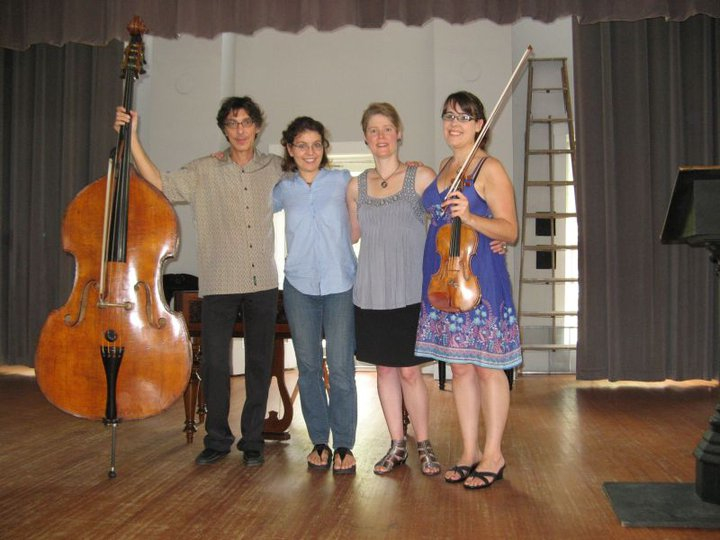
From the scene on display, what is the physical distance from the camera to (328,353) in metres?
2.73

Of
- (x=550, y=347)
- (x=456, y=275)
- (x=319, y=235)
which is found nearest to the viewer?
(x=456, y=275)

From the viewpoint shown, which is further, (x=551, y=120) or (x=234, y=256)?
(x=551, y=120)

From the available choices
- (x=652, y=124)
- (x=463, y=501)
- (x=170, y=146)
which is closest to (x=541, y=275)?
(x=652, y=124)

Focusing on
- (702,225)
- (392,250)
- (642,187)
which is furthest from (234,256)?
(642,187)

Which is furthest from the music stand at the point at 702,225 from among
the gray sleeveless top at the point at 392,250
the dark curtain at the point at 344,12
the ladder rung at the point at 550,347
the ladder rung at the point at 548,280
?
the ladder rung at the point at 548,280

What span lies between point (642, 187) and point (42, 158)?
4.49 metres

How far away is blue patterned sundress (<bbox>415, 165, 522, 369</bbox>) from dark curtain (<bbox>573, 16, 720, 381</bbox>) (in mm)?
2745

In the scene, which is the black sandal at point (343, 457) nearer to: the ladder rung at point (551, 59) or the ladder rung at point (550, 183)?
the ladder rung at point (550, 183)

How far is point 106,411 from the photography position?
7.70 feet

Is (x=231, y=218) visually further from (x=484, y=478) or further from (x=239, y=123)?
(x=484, y=478)

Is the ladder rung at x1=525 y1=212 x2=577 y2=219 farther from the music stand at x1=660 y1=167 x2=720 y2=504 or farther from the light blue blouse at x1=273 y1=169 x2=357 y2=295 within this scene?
the music stand at x1=660 y1=167 x2=720 y2=504

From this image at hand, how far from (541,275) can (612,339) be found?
97 centimetres

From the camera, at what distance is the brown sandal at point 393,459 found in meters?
2.68

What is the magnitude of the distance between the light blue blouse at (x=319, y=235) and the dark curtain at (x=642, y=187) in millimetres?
2808
